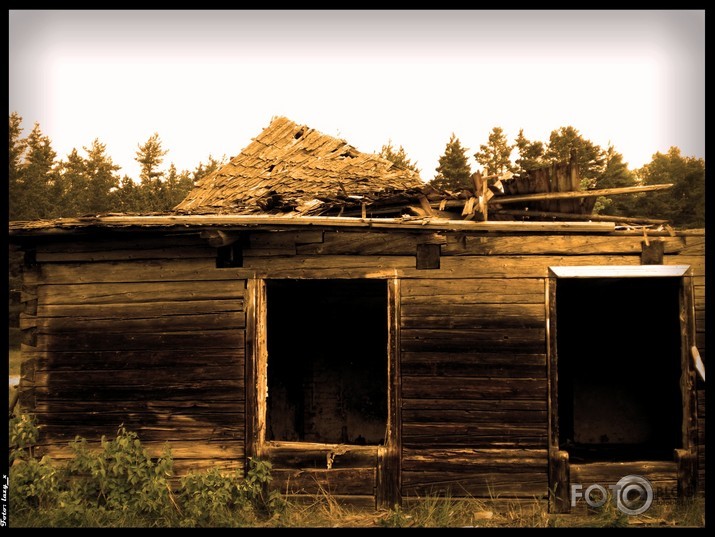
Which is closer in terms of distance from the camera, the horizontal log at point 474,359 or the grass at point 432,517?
the grass at point 432,517

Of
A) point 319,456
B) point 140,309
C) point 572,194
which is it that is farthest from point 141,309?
Result: point 572,194

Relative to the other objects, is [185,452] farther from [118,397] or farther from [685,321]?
[685,321]

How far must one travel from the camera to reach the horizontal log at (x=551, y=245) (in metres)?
6.46

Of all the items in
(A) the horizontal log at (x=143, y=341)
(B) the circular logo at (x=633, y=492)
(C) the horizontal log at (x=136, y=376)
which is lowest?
(B) the circular logo at (x=633, y=492)

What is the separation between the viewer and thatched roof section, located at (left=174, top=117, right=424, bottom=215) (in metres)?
7.73

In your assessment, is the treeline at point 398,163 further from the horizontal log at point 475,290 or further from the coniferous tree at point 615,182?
the horizontal log at point 475,290

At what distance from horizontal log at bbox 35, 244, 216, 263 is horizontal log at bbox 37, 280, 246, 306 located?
29 cm

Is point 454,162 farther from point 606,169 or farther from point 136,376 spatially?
point 136,376

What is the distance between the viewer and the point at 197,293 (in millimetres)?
6699

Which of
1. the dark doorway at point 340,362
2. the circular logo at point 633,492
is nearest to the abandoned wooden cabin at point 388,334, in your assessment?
the circular logo at point 633,492

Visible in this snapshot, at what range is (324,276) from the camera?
21.7 feet

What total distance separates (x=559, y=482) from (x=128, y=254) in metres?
5.21

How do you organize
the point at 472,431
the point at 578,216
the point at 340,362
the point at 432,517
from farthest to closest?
the point at 340,362, the point at 578,216, the point at 472,431, the point at 432,517

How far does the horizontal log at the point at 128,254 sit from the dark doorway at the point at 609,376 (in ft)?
17.2
